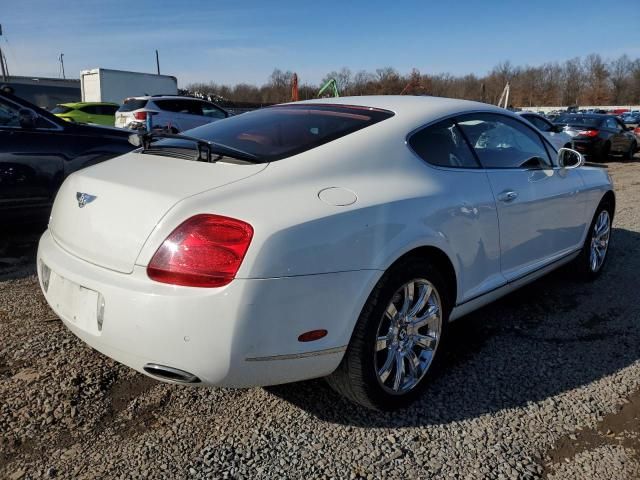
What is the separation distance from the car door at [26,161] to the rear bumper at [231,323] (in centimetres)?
304

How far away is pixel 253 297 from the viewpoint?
185cm

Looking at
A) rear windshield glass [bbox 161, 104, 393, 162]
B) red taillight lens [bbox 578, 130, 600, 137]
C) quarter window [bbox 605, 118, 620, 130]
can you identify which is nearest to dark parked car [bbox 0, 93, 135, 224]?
rear windshield glass [bbox 161, 104, 393, 162]

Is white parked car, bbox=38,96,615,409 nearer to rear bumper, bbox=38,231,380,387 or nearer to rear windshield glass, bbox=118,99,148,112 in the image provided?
rear bumper, bbox=38,231,380,387

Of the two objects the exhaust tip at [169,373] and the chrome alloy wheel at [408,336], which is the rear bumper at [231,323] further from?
the chrome alloy wheel at [408,336]

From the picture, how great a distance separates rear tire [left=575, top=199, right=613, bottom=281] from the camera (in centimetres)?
416

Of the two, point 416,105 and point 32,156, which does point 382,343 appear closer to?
point 416,105

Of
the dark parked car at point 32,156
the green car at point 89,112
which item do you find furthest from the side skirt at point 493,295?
the green car at point 89,112

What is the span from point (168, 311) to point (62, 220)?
963 mm

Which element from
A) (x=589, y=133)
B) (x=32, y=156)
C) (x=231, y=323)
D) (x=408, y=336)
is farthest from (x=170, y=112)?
(x=231, y=323)

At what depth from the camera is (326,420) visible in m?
2.36

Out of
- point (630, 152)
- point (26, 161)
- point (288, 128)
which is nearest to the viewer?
point (288, 128)

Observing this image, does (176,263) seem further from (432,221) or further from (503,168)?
(503,168)

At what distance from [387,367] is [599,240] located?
9.67 ft

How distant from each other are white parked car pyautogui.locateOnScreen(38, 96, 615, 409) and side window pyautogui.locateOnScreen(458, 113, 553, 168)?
3cm
